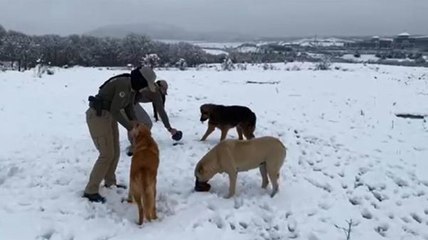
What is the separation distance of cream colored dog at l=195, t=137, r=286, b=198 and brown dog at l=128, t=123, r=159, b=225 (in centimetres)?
126

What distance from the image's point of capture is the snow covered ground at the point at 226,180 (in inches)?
254

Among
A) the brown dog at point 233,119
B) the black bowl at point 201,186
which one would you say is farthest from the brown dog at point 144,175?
the brown dog at point 233,119

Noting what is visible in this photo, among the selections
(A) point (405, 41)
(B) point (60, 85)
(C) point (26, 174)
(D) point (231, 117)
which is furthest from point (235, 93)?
(A) point (405, 41)

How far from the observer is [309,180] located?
856 centimetres

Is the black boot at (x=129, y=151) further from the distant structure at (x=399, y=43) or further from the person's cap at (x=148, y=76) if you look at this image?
the distant structure at (x=399, y=43)

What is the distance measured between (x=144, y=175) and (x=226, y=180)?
2335 millimetres

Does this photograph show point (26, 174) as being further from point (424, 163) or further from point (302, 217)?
point (424, 163)

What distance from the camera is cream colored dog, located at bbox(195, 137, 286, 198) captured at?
291 inches

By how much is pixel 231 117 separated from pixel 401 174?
379cm

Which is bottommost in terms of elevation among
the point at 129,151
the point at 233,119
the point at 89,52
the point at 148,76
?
the point at 89,52

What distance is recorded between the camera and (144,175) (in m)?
6.15

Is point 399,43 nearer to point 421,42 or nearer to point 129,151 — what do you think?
point 421,42

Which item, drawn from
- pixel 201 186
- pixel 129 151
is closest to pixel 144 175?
pixel 201 186

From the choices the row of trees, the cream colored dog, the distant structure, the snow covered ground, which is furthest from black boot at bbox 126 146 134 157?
the distant structure
